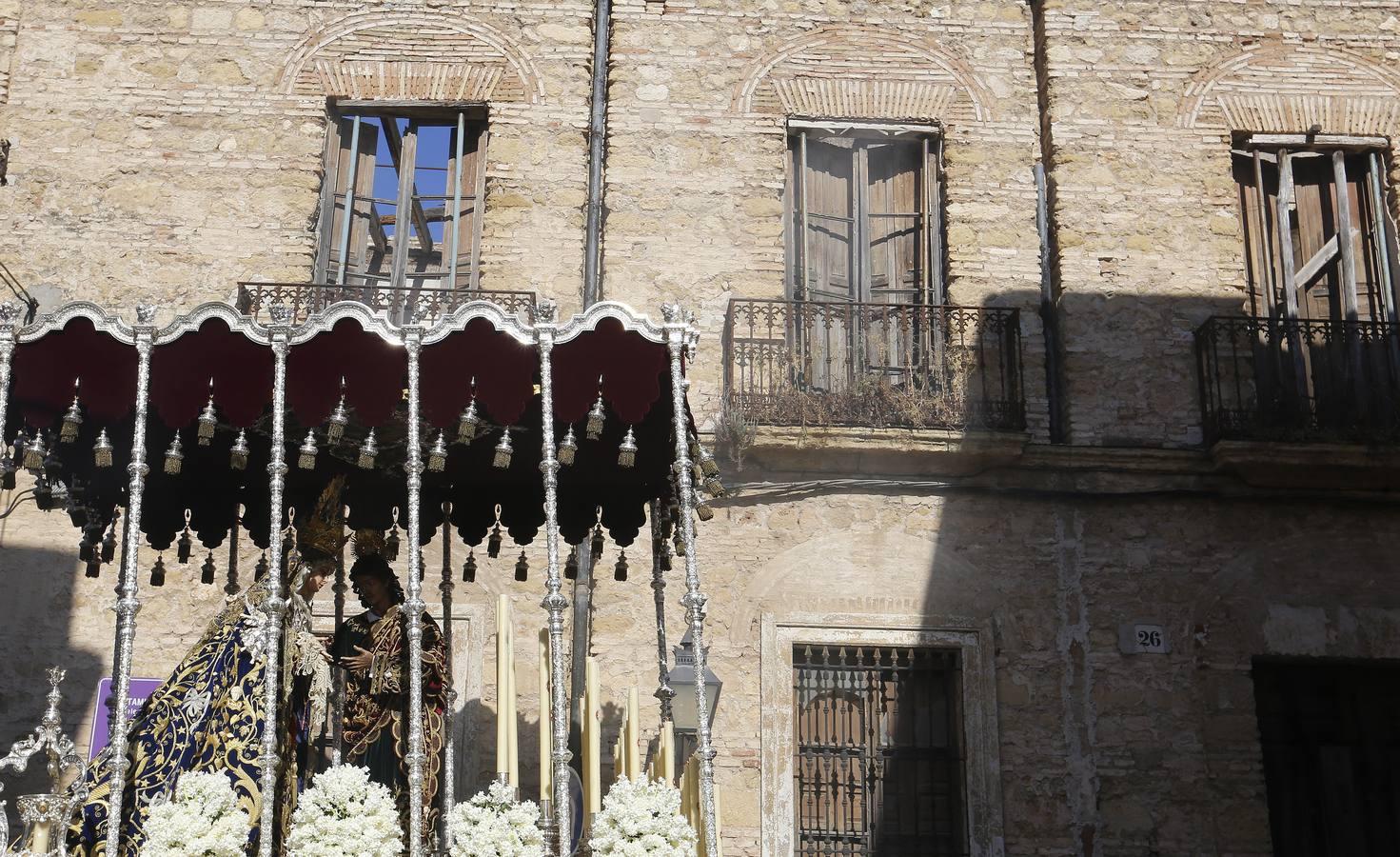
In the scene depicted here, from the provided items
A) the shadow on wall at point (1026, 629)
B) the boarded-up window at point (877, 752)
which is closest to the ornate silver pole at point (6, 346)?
the shadow on wall at point (1026, 629)

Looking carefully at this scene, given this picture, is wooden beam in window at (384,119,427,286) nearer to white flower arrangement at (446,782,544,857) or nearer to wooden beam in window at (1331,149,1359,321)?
white flower arrangement at (446,782,544,857)

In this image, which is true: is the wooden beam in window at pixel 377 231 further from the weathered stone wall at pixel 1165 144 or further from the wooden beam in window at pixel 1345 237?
the wooden beam in window at pixel 1345 237

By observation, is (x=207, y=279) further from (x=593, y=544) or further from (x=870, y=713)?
(x=870, y=713)

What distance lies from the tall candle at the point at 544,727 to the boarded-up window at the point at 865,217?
3.55 m

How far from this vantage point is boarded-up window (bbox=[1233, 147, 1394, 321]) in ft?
36.0

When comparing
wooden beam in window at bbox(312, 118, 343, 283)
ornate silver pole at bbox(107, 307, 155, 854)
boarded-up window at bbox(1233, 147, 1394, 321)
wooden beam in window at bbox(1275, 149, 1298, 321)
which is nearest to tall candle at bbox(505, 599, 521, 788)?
ornate silver pole at bbox(107, 307, 155, 854)

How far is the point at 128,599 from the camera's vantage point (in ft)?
20.9

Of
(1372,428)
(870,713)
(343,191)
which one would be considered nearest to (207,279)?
(343,191)

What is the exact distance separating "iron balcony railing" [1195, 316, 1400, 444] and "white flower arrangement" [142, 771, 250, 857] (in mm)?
6637

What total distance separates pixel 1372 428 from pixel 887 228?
3436 mm

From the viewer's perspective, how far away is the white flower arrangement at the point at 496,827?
20.5 feet

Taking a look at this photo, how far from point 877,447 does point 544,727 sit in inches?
127

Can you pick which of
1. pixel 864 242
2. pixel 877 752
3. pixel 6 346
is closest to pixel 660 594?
pixel 877 752

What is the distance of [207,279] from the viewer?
34.3ft
